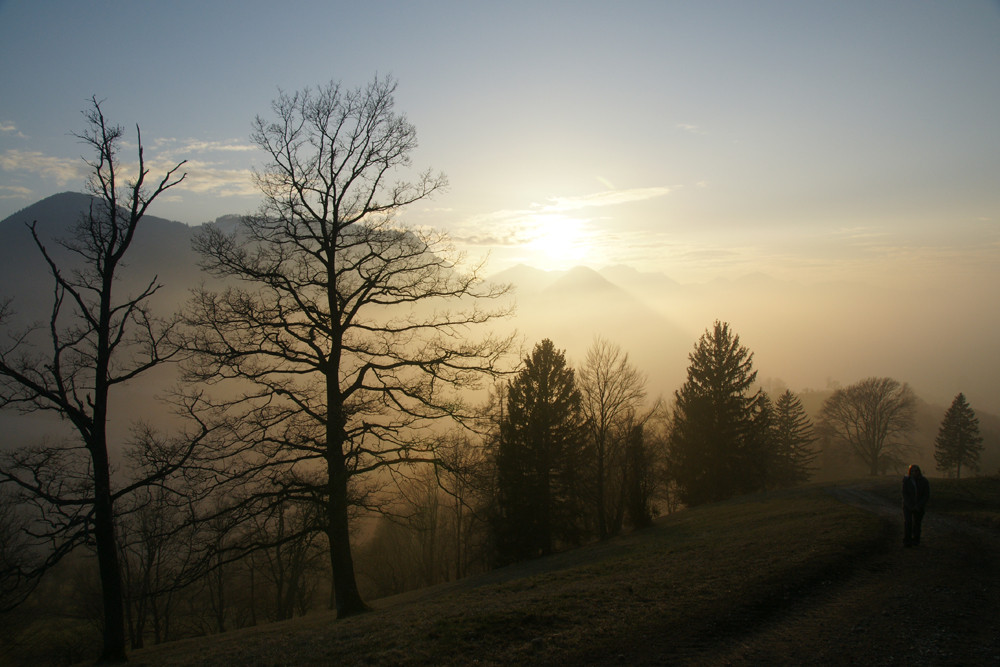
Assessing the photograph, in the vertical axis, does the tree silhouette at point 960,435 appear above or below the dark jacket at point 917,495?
below

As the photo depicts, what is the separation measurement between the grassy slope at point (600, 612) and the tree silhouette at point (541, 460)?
13.0 meters

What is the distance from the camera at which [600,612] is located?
28.1ft

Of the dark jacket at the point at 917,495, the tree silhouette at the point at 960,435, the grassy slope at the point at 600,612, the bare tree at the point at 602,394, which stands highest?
the bare tree at the point at 602,394

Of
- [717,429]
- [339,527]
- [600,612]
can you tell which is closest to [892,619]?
[600,612]

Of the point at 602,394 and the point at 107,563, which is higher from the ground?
the point at 602,394

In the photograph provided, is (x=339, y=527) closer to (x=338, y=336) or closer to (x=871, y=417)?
(x=338, y=336)

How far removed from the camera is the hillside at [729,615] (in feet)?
22.8

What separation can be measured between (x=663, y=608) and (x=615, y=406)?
2332 cm

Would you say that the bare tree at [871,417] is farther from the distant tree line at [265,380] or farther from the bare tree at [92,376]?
the bare tree at [92,376]

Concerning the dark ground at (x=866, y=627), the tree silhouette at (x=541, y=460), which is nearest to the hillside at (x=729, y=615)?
the dark ground at (x=866, y=627)

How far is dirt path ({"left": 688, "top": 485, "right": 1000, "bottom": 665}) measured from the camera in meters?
6.65

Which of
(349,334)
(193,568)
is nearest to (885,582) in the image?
(349,334)

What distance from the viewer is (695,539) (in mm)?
16734

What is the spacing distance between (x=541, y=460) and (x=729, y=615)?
1930 cm
